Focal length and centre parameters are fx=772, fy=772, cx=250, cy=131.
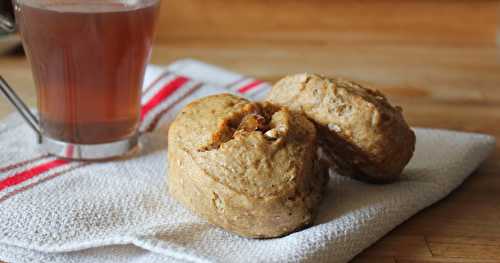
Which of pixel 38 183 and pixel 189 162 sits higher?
pixel 189 162

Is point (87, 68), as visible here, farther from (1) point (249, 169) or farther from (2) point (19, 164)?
(1) point (249, 169)

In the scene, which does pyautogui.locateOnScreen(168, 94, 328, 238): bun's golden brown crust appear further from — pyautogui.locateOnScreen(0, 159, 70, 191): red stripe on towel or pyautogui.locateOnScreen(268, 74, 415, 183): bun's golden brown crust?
pyautogui.locateOnScreen(0, 159, 70, 191): red stripe on towel

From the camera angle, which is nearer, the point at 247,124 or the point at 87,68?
the point at 247,124

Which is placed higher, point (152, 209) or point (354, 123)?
point (354, 123)

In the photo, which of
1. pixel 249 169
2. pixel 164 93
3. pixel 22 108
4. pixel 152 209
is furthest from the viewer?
pixel 164 93

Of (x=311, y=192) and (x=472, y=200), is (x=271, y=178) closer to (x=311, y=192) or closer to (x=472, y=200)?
(x=311, y=192)

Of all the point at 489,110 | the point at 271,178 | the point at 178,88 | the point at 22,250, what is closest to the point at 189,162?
the point at 271,178

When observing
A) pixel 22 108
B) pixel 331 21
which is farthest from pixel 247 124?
pixel 331 21
